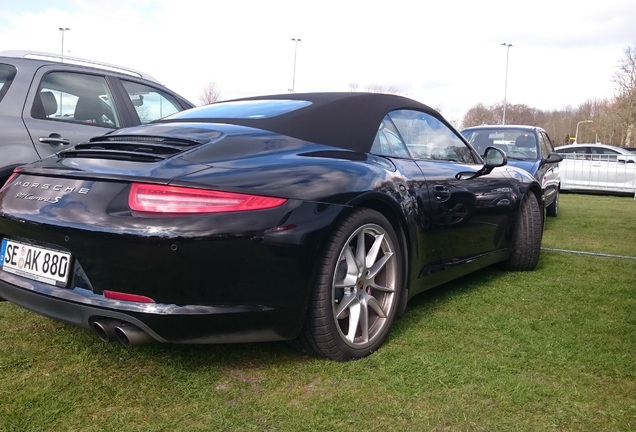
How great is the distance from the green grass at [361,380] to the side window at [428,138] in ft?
3.14

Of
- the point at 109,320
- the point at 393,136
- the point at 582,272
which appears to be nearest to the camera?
the point at 109,320

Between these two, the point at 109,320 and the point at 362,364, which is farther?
the point at 362,364

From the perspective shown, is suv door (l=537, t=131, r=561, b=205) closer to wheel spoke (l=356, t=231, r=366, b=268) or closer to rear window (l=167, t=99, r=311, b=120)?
rear window (l=167, t=99, r=311, b=120)

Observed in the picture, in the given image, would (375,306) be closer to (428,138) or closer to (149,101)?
(428,138)

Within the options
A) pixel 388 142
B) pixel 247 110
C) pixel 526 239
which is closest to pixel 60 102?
pixel 247 110

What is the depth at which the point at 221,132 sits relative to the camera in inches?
98.7

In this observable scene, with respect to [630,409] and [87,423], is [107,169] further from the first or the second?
[630,409]

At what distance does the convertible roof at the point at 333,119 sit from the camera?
2.70 m

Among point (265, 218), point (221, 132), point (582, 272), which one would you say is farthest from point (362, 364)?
point (582, 272)

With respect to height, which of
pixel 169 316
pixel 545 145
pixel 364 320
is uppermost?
pixel 545 145

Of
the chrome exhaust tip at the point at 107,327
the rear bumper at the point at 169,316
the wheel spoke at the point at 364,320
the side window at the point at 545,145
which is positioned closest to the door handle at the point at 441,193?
the wheel spoke at the point at 364,320

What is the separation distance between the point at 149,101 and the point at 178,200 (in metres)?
3.13

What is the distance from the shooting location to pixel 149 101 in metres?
4.89

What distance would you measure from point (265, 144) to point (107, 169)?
66 centimetres
